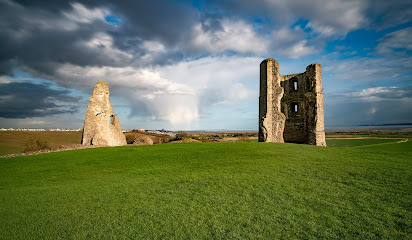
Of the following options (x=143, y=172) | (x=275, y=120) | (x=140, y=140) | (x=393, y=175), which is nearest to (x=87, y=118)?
(x=140, y=140)

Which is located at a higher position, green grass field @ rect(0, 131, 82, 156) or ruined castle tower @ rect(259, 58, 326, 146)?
ruined castle tower @ rect(259, 58, 326, 146)

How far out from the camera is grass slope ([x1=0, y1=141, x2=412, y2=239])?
342 cm

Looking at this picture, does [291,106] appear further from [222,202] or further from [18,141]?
[18,141]

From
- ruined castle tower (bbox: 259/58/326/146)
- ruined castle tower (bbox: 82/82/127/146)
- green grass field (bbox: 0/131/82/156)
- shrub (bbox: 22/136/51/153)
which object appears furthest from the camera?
green grass field (bbox: 0/131/82/156)

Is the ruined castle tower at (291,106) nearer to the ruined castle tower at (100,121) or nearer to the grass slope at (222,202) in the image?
the grass slope at (222,202)

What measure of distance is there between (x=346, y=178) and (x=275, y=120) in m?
15.1

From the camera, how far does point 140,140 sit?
2366 cm

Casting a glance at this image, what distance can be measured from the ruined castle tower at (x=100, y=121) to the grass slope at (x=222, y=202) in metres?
11.2

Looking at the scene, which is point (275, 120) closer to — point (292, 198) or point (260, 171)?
point (260, 171)

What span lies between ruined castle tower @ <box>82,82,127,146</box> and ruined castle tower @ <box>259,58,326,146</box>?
52.2ft

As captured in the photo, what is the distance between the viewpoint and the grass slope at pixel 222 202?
342cm

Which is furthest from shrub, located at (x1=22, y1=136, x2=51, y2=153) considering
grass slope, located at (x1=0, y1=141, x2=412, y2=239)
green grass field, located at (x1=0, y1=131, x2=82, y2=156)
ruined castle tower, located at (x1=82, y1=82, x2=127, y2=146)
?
grass slope, located at (x1=0, y1=141, x2=412, y2=239)

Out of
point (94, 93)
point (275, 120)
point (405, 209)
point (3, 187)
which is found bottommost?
point (3, 187)

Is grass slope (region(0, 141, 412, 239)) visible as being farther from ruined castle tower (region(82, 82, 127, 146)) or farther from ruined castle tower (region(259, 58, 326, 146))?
ruined castle tower (region(259, 58, 326, 146))
